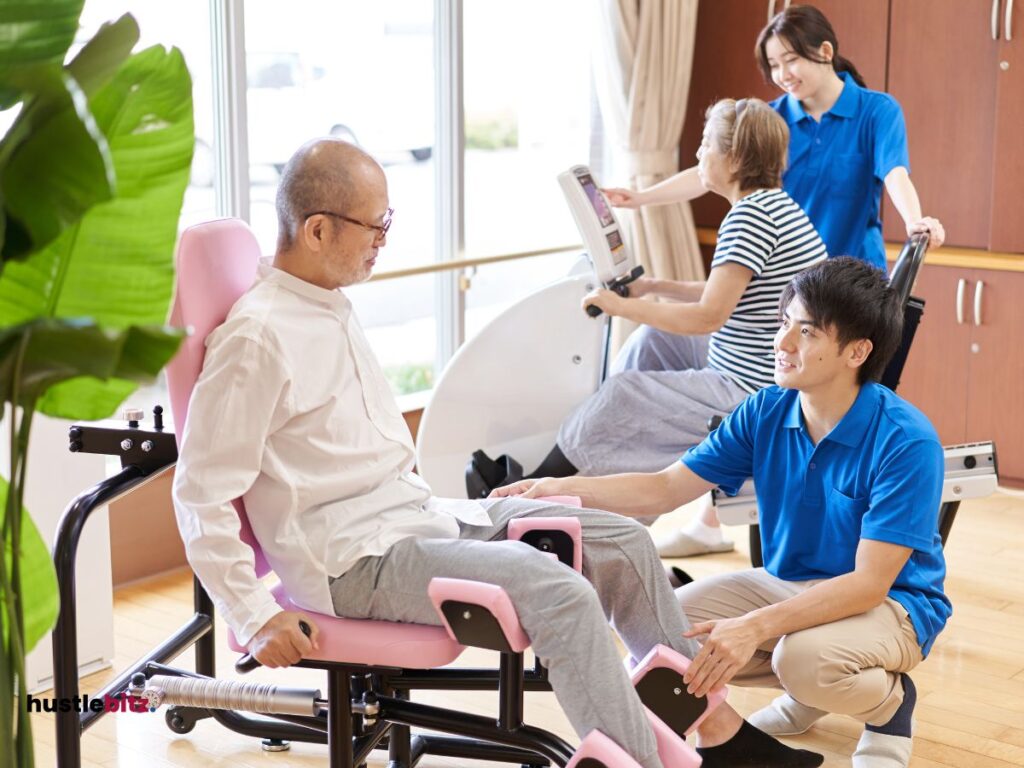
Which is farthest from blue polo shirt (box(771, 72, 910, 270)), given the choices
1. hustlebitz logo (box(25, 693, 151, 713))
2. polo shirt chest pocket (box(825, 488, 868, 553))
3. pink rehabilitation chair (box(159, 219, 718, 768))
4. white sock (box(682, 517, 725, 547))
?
hustlebitz logo (box(25, 693, 151, 713))

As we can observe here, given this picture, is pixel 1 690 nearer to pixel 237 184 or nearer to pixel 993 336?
pixel 237 184

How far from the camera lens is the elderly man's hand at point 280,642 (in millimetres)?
1921

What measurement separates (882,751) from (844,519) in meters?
0.42

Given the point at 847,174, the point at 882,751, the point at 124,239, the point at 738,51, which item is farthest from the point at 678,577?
the point at 124,239

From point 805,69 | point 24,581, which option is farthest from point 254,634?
point 805,69

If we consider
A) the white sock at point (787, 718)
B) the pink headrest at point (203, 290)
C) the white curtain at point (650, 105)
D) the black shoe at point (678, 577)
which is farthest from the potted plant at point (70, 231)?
the white curtain at point (650, 105)

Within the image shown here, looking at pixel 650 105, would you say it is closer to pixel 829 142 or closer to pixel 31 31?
pixel 829 142

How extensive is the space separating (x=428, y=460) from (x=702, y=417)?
662 millimetres

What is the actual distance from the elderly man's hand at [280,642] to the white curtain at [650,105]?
298cm

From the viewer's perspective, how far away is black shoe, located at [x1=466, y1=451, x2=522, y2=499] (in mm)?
3100

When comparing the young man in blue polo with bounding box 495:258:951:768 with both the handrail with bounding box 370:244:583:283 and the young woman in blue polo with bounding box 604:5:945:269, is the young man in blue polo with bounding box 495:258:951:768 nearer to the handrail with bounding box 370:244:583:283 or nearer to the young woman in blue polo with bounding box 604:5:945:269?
the young woman in blue polo with bounding box 604:5:945:269

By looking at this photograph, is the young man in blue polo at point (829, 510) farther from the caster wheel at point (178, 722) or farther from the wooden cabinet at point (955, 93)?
the wooden cabinet at point (955, 93)

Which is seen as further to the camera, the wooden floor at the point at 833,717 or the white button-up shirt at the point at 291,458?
the wooden floor at the point at 833,717

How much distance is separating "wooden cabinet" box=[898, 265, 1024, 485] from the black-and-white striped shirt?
144 cm
